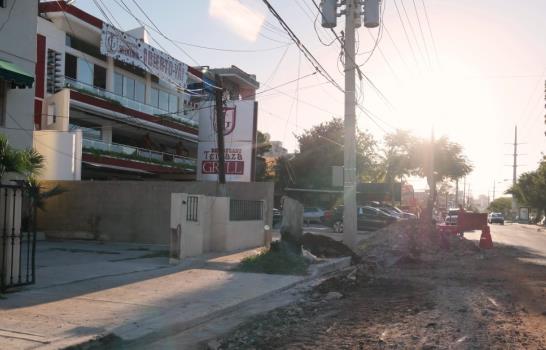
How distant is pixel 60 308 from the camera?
8469 millimetres

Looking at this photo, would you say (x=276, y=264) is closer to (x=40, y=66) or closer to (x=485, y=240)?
(x=485, y=240)

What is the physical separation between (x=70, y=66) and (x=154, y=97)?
867 cm

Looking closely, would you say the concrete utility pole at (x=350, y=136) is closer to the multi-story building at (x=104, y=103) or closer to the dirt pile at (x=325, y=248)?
the dirt pile at (x=325, y=248)

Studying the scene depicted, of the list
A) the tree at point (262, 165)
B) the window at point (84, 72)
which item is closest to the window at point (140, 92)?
the window at point (84, 72)

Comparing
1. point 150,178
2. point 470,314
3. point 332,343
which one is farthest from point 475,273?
point 150,178

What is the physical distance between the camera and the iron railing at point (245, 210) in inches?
706

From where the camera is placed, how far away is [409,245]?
70.0ft

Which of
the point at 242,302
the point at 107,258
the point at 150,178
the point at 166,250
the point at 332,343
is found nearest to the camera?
the point at 332,343

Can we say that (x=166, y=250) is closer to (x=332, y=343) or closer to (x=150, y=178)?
(x=332, y=343)

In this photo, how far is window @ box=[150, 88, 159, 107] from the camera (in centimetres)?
3955

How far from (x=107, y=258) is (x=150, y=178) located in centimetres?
2300

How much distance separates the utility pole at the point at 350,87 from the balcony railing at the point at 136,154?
56.8ft

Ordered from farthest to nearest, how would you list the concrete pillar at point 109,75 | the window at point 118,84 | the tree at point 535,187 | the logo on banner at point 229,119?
1. the tree at point 535,187
2. the window at point 118,84
3. the concrete pillar at point 109,75
4. the logo on banner at point 229,119

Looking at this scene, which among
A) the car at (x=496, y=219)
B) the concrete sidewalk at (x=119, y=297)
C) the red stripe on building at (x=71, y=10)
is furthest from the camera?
the car at (x=496, y=219)
